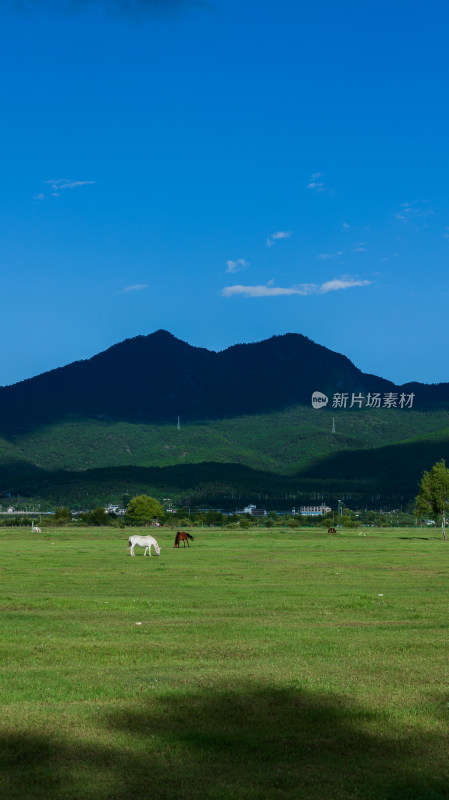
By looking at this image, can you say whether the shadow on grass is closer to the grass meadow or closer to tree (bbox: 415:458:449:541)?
the grass meadow

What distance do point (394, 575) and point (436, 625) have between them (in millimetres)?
18036

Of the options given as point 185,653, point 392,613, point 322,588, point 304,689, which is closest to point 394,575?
point 322,588

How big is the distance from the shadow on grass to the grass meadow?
30 mm

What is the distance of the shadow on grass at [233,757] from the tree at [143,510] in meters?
140

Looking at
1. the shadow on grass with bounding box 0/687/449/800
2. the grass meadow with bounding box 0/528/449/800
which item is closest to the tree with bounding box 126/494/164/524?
the grass meadow with bounding box 0/528/449/800

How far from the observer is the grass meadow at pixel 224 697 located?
9797 millimetres

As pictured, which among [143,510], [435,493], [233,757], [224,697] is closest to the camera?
[233,757]

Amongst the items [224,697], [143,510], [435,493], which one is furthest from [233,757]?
[143,510]

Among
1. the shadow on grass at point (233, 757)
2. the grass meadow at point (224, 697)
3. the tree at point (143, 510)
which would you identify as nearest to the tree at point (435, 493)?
the grass meadow at point (224, 697)

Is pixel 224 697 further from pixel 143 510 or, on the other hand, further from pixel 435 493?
→ pixel 143 510

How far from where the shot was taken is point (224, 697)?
13445mm

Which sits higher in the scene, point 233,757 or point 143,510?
point 233,757

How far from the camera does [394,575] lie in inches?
1553

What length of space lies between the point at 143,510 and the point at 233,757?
14332 centimetres
